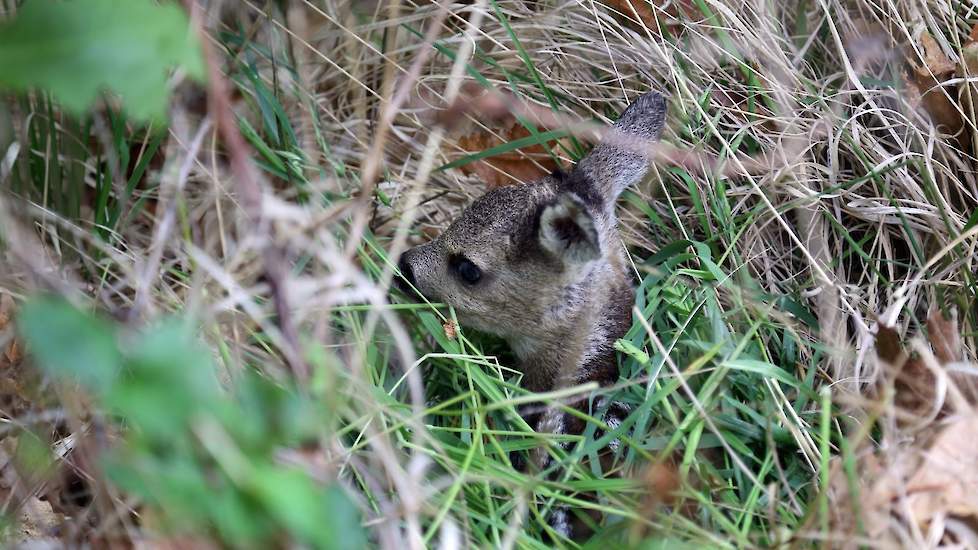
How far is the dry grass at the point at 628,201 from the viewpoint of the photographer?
3.22m

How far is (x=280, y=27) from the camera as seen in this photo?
471cm

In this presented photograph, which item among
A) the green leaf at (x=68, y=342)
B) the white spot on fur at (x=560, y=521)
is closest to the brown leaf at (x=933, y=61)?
the white spot on fur at (x=560, y=521)

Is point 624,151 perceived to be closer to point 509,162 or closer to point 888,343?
point 509,162

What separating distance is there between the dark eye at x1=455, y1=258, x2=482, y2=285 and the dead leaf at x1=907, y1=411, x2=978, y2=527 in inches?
75.3

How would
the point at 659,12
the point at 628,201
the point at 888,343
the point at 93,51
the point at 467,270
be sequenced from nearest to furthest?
the point at 93,51
the point at 888,343
the point at 467,270
the point at 628,201
the point at 659,12

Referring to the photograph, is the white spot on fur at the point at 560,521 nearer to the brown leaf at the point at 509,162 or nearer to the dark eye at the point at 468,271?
the dark eye at the point at 468,271

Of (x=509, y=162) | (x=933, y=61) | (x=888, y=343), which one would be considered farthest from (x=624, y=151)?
(x=933, y=61)

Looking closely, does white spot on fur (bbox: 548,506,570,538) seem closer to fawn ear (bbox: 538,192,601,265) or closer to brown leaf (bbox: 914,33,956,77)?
fawn ear (bbox: 538,192,601,265)

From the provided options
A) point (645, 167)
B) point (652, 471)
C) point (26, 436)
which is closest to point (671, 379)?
point (652, 471)

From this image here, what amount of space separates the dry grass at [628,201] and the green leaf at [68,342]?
104 centimetres

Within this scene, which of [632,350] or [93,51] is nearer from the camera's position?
[93,51]

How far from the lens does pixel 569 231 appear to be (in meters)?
3.68

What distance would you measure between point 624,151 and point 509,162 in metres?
0.84

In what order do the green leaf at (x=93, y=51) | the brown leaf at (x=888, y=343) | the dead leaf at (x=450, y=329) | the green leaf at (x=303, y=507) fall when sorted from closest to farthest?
the green leaf at (x=303, y=507), the green leaf at (x=93, y=51), the brown leaf at (x=888, y=343), the dead leaf at (x=450, y=329)
